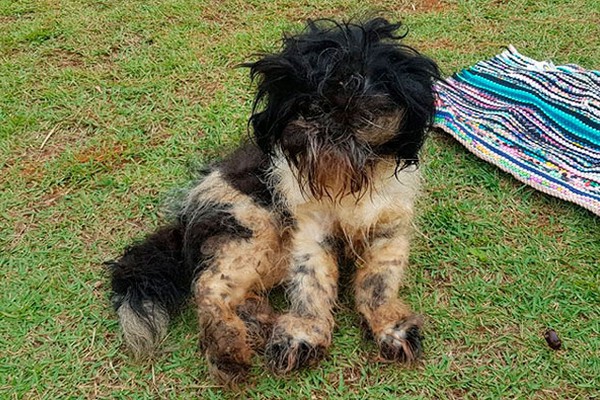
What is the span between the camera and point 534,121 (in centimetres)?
407

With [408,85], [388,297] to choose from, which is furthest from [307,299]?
[408,85]

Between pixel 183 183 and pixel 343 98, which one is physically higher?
pixel 343 98

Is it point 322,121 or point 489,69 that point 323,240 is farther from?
point 489,69

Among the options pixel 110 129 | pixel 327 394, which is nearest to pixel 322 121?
pixel 327 394

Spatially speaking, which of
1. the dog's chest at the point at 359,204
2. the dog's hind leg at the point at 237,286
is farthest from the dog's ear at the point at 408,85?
the dog's hind leg at the point at 237,286

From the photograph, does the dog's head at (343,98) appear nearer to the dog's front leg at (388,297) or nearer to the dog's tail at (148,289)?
the dog's front leg at (388,297)

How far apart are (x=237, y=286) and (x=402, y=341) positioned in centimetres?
74

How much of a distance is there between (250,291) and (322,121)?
0.88m

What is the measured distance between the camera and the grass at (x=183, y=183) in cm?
277

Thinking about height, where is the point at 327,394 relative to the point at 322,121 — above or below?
below

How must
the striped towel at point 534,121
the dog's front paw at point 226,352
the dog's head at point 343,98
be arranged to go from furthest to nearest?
the striped towel at point 534,121
the dog's front paw at point 226,352
the dog's head at point 343,98

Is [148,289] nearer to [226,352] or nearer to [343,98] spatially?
[226,352]

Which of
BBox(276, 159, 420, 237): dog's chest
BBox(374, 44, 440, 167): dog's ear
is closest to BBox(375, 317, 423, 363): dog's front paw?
BBox(276, 159, 420, 237): dog's chest

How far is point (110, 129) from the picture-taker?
4227 millimetres
